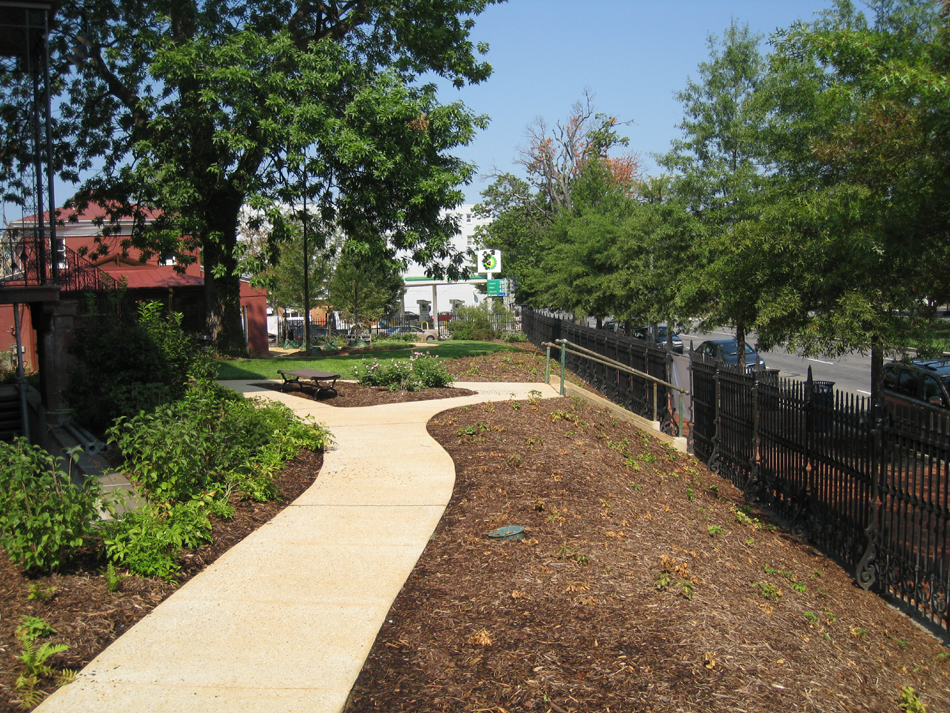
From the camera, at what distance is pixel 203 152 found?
21875 mm

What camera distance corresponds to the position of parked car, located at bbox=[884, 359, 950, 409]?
14.5 meters

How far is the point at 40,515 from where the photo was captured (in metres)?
5.03

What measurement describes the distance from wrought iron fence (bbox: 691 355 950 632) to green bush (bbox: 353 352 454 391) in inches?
240

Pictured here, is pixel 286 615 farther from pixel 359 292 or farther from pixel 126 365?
pixel 359 292

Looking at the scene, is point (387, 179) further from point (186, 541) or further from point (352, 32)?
point (186, 541)

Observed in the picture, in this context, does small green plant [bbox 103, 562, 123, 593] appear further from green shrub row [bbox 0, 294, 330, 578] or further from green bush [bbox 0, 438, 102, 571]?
green bush [bbox 0, 438, 102, 571]

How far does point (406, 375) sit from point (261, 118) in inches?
372

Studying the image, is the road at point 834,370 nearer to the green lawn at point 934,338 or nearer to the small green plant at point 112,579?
the green lawn at point 934,338

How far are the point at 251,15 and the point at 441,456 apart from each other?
67.5 feet

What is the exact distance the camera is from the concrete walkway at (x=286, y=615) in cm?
407

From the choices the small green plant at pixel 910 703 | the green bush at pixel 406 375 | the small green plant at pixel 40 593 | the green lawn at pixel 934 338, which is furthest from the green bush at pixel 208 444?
the green lawn at pixel 934 338

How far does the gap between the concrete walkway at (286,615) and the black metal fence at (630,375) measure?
6.41 m

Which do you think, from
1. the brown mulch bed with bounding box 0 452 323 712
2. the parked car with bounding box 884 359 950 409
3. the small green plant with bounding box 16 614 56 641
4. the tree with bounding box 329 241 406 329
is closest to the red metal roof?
the tree with bounding box 329 241 406 329

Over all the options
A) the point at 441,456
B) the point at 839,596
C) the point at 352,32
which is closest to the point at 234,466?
the point at 441,456
